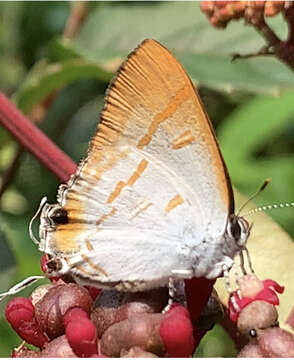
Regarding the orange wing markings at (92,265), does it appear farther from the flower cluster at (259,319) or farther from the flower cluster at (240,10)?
→ the flower cluster at (240,10)

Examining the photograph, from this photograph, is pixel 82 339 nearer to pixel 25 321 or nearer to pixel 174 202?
pixel 25 321

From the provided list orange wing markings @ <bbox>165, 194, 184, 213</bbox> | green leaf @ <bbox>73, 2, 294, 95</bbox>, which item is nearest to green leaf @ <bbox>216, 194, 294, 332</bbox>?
orange wing markings @ <bbox>165, 194, 184, 213</bbox>

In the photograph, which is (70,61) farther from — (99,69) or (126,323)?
(126,323)

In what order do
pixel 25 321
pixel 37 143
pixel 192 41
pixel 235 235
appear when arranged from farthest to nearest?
pixel 192 41, pixel 37 143, pixel 235 235, pixel 25 321

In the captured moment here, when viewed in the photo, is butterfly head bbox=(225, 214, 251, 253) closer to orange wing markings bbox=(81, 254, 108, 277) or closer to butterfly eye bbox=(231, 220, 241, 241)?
butterfly eye bbox=(231, 220, 241, 241)

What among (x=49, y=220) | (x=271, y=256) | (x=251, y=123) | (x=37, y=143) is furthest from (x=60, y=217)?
(x=251, y=123)

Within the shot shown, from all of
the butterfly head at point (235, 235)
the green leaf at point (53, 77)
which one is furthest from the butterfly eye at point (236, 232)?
the green leaf at point (53, 77)

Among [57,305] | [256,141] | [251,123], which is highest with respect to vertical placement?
[57,305]
